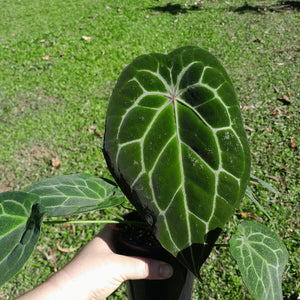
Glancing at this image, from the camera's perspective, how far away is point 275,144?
2.53 meters

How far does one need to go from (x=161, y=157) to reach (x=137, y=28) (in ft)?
12.6

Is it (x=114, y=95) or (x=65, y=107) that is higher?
(x=114, y=95)

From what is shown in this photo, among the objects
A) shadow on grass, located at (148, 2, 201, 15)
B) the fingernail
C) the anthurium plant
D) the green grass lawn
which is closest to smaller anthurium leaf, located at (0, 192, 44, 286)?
the anthurium plant

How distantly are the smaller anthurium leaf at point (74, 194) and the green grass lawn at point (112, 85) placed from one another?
3.02 feet

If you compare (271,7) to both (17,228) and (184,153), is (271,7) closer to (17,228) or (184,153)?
(184,153)

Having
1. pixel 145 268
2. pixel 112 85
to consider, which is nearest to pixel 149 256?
pixel 145 268

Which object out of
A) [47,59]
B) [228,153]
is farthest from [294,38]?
[228,153]

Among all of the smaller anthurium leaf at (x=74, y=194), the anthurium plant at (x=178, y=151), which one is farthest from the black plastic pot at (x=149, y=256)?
the anthurium plant at (x=178, y=151)

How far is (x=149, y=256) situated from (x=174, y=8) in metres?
4.39

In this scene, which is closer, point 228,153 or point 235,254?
point 228,153

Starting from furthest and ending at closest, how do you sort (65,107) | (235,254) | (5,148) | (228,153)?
(65,107) < (5,148) < (235,254) < (228,153)

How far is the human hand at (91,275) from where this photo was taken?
1.01 meters

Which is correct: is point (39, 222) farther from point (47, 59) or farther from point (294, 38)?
point (294, 38)

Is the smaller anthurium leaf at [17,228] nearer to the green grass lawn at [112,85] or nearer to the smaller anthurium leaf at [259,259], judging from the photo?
the smaller anthurium leaf at [259,259]
